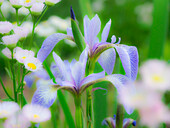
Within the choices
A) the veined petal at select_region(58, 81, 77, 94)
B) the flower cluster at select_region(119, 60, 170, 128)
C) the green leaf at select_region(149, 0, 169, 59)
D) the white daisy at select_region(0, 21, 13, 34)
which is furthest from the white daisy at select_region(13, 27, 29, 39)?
the green leaf at select_region(149, 0, 169, 59)

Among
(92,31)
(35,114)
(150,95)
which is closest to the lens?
(150,95)

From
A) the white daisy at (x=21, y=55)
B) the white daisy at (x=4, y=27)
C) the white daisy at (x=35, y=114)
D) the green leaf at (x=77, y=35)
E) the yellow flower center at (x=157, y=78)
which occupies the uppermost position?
the white daisy at (x=4, y=27)

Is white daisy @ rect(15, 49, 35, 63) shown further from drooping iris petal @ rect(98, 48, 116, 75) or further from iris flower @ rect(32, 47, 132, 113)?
drooping iris petal @ rect(98, 48, 116, 75)

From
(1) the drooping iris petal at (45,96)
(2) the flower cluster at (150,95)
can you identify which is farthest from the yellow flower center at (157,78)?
(1) the drooping iris petal at (45,96)

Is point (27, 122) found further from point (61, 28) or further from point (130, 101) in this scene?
point (61, 28)

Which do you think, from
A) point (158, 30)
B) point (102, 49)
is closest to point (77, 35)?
point (102, 49)

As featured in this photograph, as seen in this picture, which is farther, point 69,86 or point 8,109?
point 69,86

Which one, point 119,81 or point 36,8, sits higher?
point 36,8

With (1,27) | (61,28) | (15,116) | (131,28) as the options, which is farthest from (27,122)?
(131,28)

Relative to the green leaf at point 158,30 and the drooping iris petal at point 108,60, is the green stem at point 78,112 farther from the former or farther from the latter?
the green leaf at point 158,30

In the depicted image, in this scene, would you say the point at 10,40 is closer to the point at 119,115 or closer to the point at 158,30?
the point at 119,115
